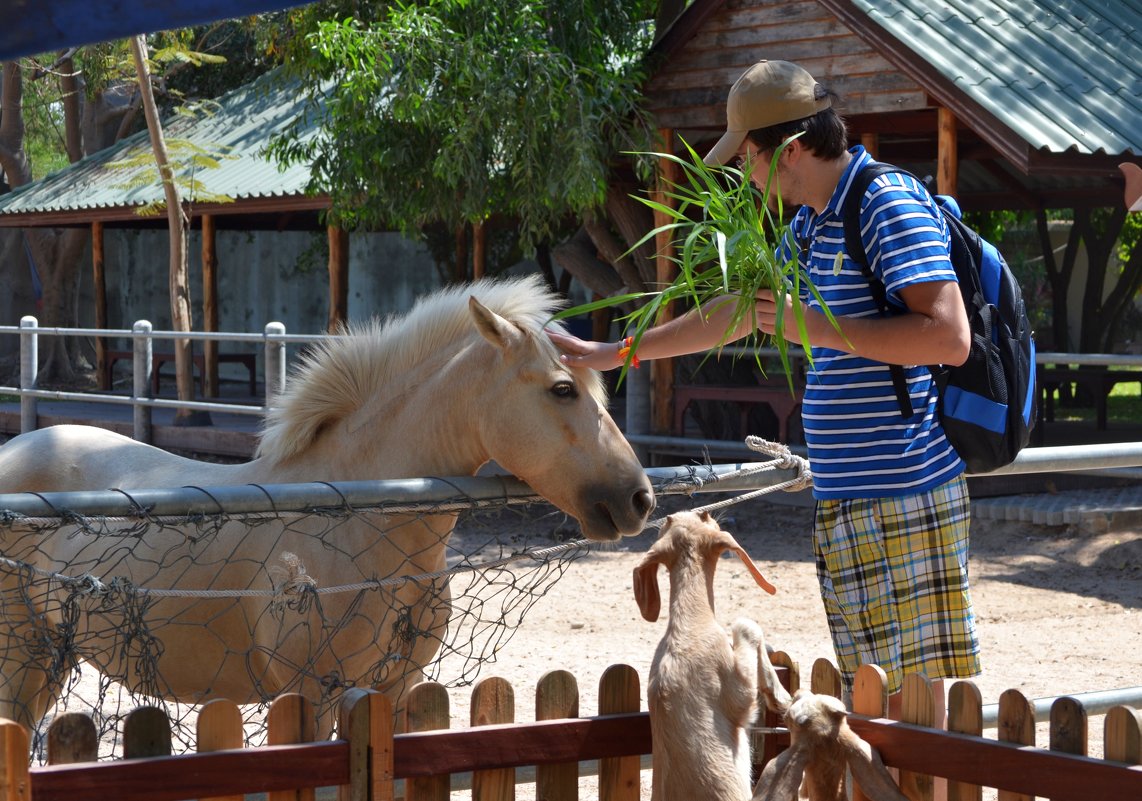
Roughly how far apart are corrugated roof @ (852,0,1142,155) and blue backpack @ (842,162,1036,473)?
7771mm

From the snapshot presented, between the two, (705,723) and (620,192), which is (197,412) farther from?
(705,723)

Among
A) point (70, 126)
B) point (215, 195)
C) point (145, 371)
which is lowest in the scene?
point (145, 371)

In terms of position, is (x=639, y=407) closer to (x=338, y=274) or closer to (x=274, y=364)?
(x=274, y=364)

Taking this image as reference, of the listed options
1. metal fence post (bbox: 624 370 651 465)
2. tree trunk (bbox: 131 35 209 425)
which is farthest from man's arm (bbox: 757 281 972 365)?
tree trunk (bbox: 131 35 209 425)

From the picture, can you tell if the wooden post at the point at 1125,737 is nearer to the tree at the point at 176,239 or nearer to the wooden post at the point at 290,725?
the wooden post at the point at 290,725

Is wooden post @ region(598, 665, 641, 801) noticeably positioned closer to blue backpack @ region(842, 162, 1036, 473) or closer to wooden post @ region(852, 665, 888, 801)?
wooden post @ region(852, 665, 888, 801)

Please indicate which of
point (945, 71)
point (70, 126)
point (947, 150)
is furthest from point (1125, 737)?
point (70, 126)

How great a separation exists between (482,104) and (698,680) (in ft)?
30.7

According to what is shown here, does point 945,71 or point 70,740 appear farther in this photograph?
point 945,71

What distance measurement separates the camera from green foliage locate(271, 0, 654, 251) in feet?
37.3

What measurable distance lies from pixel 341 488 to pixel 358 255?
74.9 feet

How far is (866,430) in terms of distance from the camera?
2799mm

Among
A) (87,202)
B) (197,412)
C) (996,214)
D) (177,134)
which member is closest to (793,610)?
(197,412)

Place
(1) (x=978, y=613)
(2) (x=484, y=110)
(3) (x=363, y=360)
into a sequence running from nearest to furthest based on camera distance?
(3) (x=363, y=360) → (1) (x=978, y=613) → (2) (x=484, y=110)
